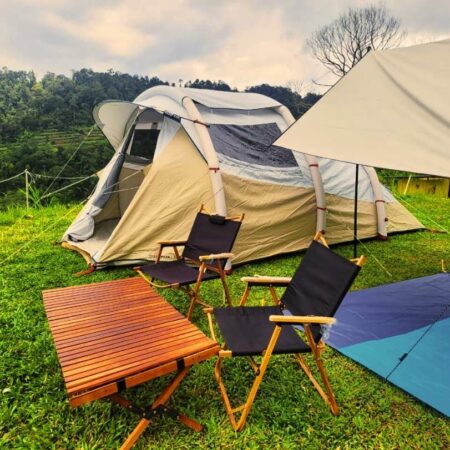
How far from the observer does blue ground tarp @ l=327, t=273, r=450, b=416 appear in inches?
101

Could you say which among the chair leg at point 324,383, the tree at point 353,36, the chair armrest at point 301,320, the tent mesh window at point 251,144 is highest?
the tree at point 353,36

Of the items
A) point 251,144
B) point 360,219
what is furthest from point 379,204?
point 251,144

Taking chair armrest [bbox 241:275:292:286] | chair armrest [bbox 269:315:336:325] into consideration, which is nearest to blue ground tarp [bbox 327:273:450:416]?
chair armrest [bbox 241:275:292:286]

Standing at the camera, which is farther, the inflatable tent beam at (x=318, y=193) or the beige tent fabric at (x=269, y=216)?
the inflatable tent beam at (x=318, y=193)

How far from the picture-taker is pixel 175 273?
3.57 meters

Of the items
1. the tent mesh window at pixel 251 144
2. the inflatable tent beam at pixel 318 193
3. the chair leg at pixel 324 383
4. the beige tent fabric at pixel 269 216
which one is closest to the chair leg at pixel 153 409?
the chair leg at pixel 324 383

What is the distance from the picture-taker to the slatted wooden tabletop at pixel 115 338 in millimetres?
1838

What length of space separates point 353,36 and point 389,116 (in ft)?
78.8

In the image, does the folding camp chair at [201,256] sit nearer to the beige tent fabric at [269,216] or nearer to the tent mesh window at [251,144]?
the beige tent fabric at [269,216]

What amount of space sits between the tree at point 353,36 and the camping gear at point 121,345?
2339 centimetres

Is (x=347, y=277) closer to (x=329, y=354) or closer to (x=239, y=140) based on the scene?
(x=329, y=354)

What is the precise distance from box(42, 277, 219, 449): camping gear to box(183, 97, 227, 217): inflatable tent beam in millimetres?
1906

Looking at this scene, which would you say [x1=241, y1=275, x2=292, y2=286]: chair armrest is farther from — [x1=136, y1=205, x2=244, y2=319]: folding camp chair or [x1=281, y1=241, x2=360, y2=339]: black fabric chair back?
[x1=136, y1=205, x2=244, y2=319]: folding camp chair

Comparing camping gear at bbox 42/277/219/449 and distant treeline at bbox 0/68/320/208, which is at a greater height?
distant treeline at bbox 0/68/320/208
